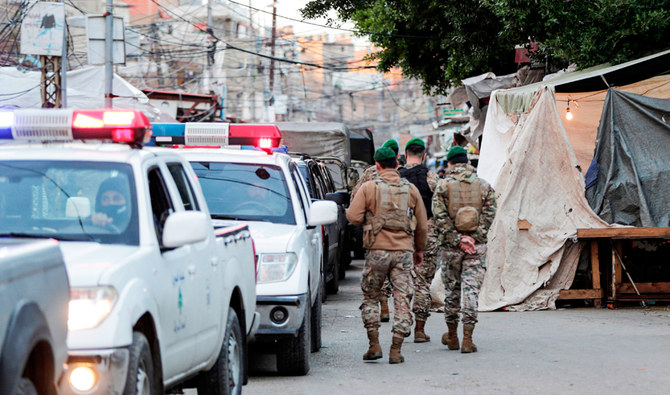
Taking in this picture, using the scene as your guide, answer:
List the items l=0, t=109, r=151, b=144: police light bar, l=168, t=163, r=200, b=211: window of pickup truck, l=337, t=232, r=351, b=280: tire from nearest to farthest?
1. l=0, t=109, r=151, b=144: police light bar
2. l=168, t=163, r=200, b=211: window of pickup truck
3. l=337, t=232, r=351, b=280: tire

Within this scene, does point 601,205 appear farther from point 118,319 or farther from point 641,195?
point 118,319

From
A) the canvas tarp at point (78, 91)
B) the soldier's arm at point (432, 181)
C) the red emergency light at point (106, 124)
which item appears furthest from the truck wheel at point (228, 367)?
the canvas tarp at point (78, 91)

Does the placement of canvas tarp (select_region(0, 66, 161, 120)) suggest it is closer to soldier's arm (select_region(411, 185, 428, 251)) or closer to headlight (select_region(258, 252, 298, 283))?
soldier's arm (select_region(411, 185, 428, 251))

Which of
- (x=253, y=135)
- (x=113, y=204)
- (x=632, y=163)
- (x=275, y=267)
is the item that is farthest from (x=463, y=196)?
(x=113, y=204)

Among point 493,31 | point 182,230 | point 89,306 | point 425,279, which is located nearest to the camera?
point 89,306

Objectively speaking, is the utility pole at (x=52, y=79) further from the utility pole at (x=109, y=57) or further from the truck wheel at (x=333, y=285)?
the truck wheel at (x=333, y=285)

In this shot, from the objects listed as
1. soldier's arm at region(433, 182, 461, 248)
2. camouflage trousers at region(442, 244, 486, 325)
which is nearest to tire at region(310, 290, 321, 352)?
camouflage trousers at region(442, 244, 486, 325)

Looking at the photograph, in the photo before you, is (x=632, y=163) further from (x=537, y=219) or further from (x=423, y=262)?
(x=423, y=262)

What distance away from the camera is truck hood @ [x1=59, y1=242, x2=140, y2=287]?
183 inches

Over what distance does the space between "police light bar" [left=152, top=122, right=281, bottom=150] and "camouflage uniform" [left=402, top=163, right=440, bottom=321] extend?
233cm

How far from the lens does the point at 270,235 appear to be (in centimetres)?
913

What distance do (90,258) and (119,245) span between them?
1.37ft

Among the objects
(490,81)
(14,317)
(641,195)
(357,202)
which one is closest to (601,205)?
(641,195)

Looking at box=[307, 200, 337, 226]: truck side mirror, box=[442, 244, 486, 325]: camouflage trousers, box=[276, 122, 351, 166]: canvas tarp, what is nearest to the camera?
box=[307, 200, 337, 226]: truck side mirror
